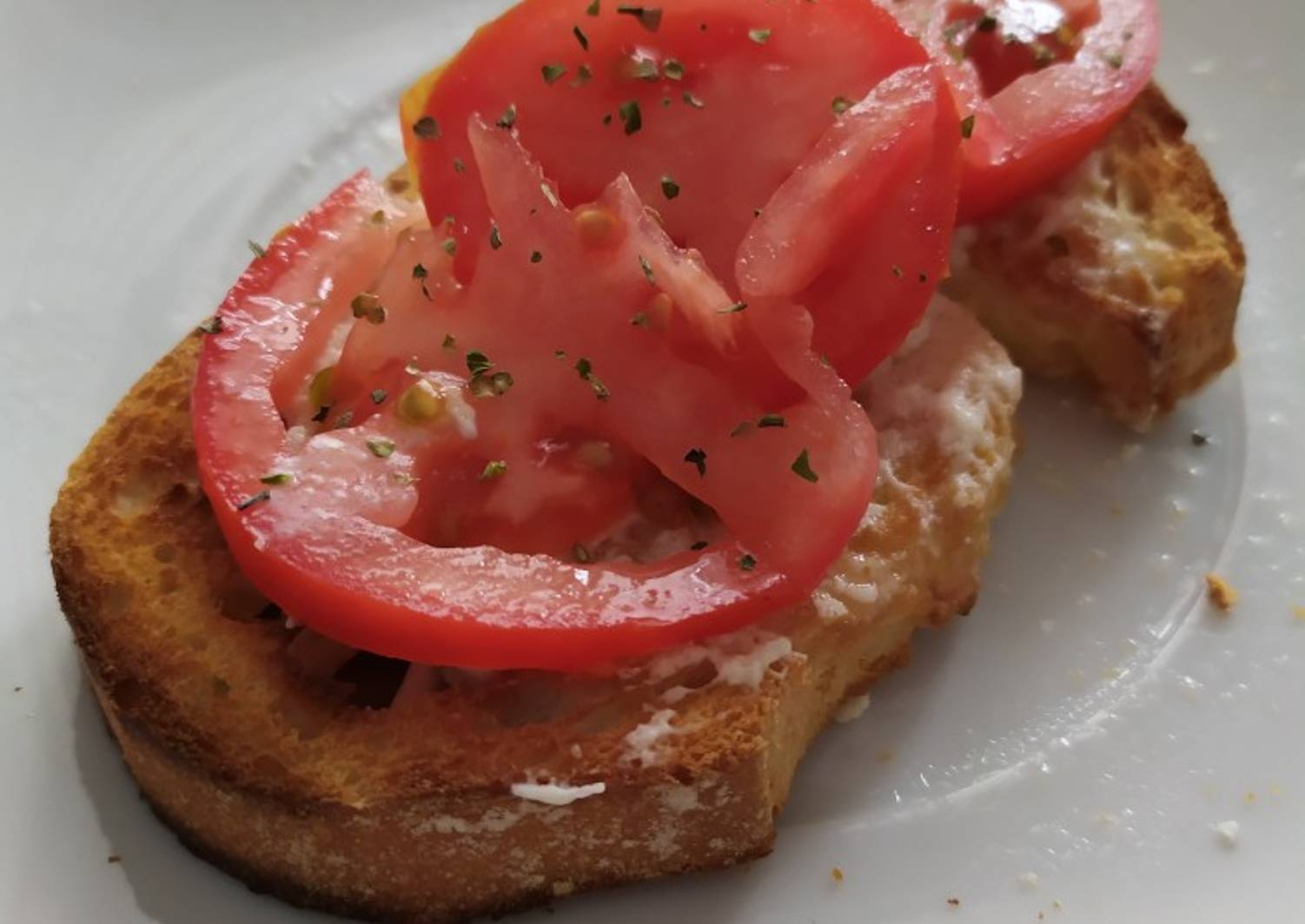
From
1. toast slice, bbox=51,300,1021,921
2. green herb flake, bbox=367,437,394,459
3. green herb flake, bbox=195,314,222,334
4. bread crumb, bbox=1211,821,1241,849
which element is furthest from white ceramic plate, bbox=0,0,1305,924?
green herb flake, bbox=367,437,394,459

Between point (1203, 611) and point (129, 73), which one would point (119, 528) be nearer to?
point (129, 73)

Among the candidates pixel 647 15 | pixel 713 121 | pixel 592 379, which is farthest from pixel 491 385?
pixel 647 15

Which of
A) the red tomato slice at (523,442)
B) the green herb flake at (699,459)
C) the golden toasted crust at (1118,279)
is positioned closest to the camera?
the red tomato slice at (523,442)

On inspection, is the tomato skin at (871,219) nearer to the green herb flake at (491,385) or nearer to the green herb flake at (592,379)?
the green herb flake at (592,379)

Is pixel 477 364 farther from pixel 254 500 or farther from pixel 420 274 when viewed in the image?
pixel 254 500

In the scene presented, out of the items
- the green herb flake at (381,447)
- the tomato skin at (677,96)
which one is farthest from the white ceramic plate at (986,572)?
the tomato skin at (677,96)

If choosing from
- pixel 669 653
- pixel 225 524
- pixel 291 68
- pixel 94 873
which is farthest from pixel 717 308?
pixel 291 68
